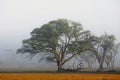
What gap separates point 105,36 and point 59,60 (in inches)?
799

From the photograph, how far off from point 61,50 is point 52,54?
230cm

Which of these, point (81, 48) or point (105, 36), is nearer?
point (81, 48)

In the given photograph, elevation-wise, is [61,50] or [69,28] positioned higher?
[69,28]

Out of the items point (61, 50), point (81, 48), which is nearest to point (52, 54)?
point (61, 50)

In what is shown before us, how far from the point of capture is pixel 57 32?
2387 inches

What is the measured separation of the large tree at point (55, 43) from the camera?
197 ft

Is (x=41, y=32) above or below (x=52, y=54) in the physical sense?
above

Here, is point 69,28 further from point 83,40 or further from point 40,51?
point 40,51

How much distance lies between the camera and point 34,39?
61312mm

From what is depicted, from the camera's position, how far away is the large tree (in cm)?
6006

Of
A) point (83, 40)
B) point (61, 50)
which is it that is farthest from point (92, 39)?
point (61, 50)

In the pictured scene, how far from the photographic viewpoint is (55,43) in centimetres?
5953

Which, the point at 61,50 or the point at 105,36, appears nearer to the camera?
the point at 61,50

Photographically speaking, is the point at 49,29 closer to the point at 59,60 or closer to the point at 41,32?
the point at 41,32
